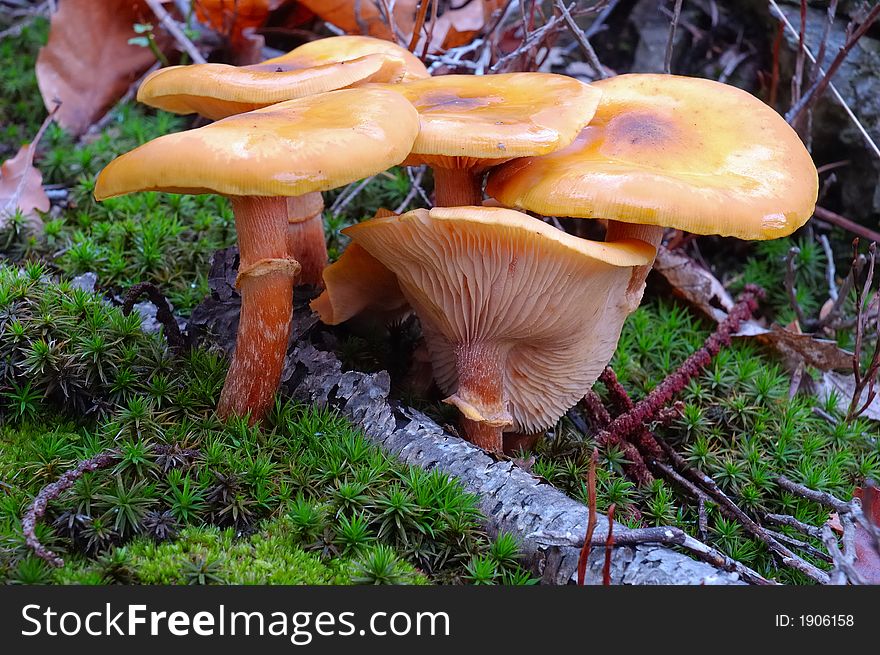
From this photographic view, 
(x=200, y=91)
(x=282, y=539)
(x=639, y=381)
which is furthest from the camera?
(x=639, y=381)

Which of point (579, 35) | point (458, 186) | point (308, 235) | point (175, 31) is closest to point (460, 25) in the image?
point (579, 35)

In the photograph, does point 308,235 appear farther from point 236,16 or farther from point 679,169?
point 236,16

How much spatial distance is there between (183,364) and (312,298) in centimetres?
58

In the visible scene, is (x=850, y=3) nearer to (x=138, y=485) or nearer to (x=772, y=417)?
(x=772, y=417)

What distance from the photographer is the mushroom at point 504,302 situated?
2.41m

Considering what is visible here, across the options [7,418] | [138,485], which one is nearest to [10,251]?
[7,418]

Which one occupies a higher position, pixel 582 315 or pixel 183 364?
pixel 582 315

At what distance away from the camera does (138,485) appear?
94.7 inches

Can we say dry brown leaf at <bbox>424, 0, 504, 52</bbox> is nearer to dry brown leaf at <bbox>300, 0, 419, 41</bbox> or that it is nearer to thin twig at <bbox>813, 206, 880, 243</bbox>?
dry brown leaf at <bbox>300, 0, 419, 41</bbox>

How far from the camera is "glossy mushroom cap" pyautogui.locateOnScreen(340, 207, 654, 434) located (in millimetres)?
2404

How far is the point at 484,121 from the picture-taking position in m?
2.49

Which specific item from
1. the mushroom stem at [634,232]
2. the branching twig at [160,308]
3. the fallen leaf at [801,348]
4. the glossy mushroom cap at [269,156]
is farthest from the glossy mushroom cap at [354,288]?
the fallen leaf at [801,348]

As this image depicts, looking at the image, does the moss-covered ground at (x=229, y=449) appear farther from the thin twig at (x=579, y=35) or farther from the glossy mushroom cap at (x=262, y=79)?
the thin twig at (x=579, y=35)

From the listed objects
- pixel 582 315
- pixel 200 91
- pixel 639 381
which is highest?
pixel 200 91
